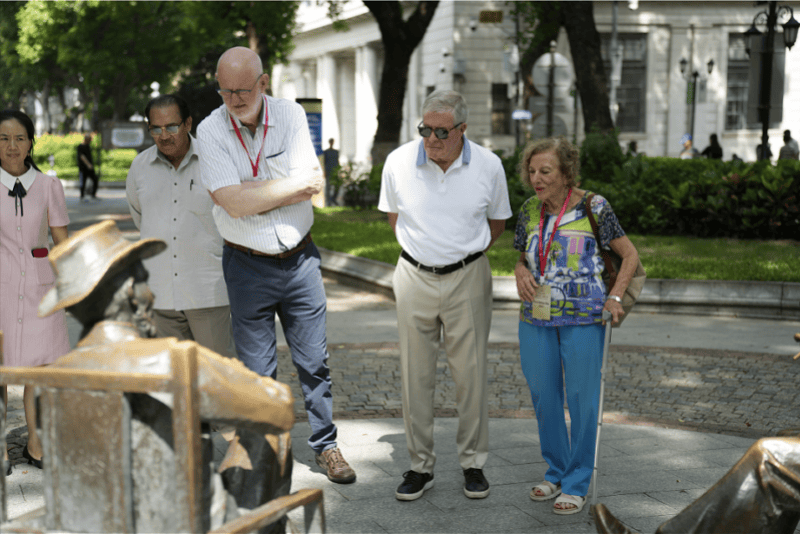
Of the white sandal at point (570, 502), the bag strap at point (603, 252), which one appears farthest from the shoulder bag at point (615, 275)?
the white sandal at point (570, 502)

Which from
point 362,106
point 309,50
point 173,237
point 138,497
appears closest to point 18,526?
point 138,497

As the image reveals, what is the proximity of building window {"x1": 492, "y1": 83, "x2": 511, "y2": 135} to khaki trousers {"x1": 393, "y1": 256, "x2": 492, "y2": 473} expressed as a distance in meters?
34.1

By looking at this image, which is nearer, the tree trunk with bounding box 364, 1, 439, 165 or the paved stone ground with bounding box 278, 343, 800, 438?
the paved stone ground with bounding box 278, 343, 800, 438

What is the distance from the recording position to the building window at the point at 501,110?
123ft

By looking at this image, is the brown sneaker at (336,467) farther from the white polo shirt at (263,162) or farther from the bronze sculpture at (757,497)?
the bronze sculpture at (757,497)

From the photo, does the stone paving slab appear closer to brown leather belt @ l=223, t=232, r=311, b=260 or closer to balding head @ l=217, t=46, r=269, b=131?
brown leather belt @ l=223, t=232, r=311, b=260

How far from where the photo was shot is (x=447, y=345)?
175 inches

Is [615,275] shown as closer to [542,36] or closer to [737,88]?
[542,36]

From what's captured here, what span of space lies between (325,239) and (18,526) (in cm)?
1231

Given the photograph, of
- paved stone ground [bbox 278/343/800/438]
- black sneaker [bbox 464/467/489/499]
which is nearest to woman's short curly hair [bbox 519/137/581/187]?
black sneaker [bbox 464/467/489/499]

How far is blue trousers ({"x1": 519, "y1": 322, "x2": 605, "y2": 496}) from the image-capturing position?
4.16 meters

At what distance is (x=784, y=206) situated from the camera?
43.6 feet

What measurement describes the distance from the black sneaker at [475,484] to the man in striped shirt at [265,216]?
2.05ft

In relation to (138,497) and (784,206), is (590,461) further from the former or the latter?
(784,206)
